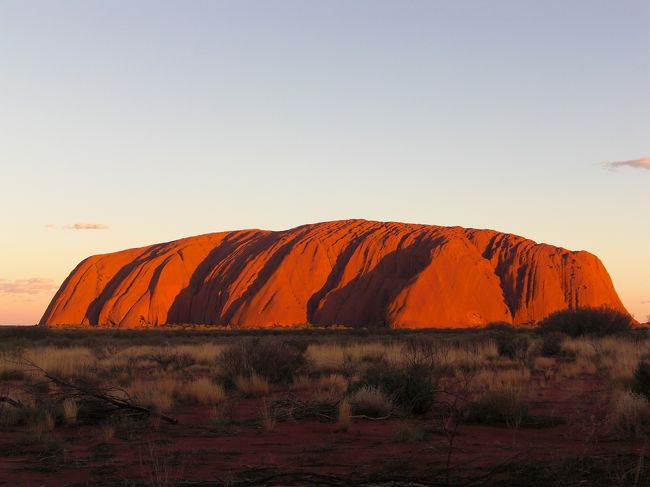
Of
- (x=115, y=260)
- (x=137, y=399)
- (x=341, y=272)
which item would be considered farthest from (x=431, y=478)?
(x=115, y=260)

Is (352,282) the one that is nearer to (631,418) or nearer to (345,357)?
(345,357)

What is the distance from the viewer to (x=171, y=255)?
71.8m

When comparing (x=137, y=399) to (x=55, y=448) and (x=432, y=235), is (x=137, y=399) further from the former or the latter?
(x=432, y=235)

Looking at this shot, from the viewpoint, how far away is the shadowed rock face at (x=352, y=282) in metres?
57.7

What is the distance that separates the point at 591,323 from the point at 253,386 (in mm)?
23696

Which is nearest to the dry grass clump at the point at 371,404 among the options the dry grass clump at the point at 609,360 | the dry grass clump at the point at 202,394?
the dry grass clump at the point at 202,394

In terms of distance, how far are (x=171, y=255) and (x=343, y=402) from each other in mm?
64768

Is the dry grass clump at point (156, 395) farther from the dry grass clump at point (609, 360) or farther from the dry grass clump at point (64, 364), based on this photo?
the dry grass clump at point (609, 360)

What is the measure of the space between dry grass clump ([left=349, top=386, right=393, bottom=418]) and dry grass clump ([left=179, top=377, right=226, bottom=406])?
294 cm

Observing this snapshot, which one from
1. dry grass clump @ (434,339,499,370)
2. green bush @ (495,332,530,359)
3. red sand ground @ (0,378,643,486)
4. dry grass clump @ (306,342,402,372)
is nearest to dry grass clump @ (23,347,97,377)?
dry grass clump @ (306,342,402,372)

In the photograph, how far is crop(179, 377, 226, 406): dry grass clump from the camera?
11680 mm

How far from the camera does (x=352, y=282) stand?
6112 cm

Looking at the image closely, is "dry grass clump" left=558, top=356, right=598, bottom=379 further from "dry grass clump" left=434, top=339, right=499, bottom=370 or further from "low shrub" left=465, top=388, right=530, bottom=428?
"low shrub" left=465, top=388, right=530, bottom=428

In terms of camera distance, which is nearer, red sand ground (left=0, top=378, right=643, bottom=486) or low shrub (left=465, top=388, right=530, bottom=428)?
red sand ground (left=0, top=378, right=643, bottom=486)
